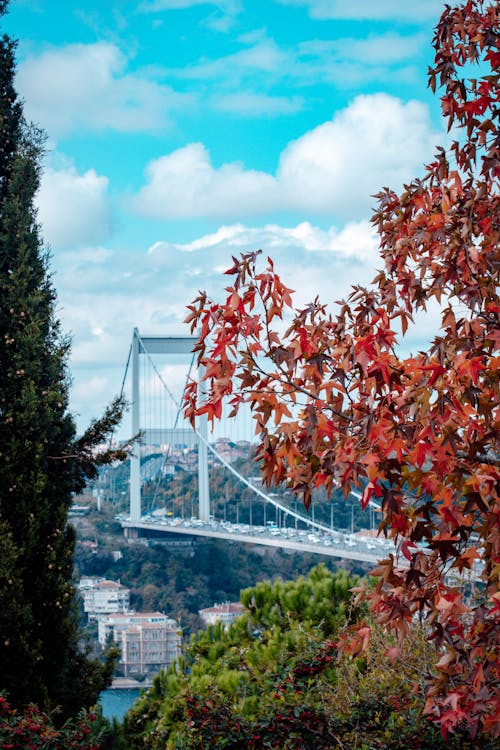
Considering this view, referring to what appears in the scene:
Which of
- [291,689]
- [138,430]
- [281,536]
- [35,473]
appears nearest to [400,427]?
[291,689]

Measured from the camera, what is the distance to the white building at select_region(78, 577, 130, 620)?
1054 centimetres

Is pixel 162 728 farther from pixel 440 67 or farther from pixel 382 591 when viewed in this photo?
pixel 440 67

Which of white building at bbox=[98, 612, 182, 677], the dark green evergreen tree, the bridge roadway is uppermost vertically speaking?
the dark green evergreen tree

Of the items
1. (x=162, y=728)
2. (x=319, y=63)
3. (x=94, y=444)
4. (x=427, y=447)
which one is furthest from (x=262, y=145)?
(x=427, y=447)

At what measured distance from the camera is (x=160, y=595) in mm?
12109

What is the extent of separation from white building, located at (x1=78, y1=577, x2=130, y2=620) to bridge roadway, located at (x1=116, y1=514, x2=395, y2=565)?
186 centimetres

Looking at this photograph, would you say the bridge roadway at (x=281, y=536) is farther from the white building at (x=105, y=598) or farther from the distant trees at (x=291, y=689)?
the distant trees at (x=291, y=689)

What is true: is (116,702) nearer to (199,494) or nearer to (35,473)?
(35,473)

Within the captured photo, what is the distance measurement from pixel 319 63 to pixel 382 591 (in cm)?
654

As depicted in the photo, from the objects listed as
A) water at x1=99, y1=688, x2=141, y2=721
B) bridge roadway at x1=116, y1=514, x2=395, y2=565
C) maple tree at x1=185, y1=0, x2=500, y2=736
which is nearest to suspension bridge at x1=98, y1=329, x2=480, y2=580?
bridge roadway at x1=116, y1=514, x2=395, y2=565

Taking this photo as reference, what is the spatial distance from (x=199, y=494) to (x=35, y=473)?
10.2 m

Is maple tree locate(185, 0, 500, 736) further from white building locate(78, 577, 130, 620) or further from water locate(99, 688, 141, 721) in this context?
white building locate(78, 577, 130, 620)

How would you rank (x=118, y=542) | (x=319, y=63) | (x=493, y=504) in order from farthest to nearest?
(x=118, y=542)
(x=319, y=63)
(x=493, y=504)

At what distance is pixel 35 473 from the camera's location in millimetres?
5160
